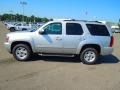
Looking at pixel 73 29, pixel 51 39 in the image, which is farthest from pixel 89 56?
pixel 51 39

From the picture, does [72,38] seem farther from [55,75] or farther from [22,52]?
[55,75]

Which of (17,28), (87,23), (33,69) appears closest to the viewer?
(33,69)

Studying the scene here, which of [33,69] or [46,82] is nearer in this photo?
[46,82]

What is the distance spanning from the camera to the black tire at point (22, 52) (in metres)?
10.8

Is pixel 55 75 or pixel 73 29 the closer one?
pixel 55 75

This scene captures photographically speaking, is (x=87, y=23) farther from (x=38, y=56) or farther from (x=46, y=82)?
(x=46, y=82)

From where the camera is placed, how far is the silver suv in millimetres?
10664

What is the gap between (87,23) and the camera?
439 inches

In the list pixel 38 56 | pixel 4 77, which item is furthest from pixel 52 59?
pixel 4 77

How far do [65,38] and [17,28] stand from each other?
35017 mm

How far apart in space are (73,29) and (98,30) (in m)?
1.20

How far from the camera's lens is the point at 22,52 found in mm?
10852

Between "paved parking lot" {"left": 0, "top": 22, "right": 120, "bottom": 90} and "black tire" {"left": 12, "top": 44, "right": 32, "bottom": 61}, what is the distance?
0.98 feet

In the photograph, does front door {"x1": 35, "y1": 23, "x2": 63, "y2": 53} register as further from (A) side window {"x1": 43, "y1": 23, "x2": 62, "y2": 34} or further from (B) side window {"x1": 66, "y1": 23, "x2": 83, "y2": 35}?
(B) side window {"x1": 66, "y1": 23, "x2": 83, "y2": 35}
